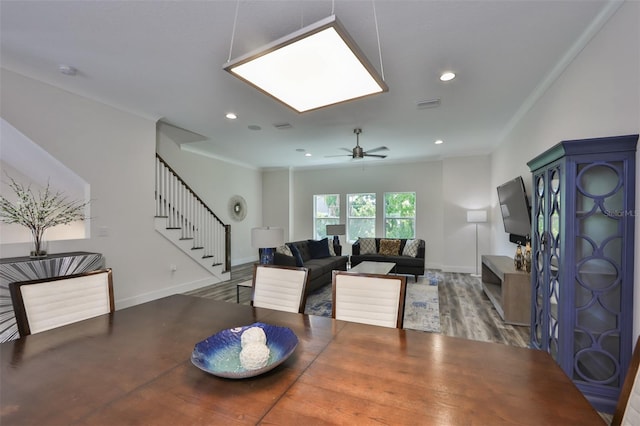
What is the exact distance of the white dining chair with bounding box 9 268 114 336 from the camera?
146 centimetres

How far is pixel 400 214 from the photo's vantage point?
7191 millimetres

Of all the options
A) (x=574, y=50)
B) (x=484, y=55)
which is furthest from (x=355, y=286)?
(x=574, y=50)

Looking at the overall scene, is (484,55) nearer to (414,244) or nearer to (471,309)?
(471,309)

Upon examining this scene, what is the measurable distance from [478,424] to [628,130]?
224 centimetres

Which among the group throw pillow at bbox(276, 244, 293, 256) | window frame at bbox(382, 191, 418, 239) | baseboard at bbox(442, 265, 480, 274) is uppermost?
window frame at bbox(382, 191, 418, 239)

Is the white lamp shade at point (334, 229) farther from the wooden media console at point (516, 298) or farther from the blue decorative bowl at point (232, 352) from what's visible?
the blue decorative bowl at point (232, 352)

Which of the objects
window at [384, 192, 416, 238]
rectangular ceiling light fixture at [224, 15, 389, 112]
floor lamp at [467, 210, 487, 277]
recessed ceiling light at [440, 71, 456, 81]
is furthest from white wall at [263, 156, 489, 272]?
rectangular ceiling light fixture at [224, 15, 389, 112]

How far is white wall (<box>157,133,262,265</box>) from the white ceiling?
1.62 m

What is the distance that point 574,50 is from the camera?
7.88 ft

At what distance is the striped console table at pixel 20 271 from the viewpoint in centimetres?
262

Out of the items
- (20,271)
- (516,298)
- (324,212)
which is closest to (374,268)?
(516,298)

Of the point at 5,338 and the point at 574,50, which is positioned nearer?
the point at 574,50

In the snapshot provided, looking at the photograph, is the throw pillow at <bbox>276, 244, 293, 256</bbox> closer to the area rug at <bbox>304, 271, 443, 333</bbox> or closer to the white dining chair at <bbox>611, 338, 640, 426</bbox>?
the area rug at <bbox>304, 271, 443, 333</bbox>

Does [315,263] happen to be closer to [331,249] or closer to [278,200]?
[331,249]
